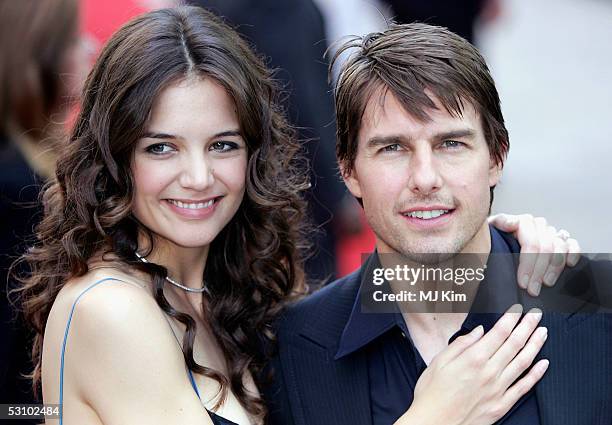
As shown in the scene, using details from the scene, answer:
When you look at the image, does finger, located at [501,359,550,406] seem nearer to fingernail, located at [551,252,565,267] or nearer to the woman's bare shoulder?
fingernail, located at [551,252,565,267]

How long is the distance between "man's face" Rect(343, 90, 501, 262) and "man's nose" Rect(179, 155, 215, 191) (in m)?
0.49

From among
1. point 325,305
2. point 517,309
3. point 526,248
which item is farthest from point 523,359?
point 325,305

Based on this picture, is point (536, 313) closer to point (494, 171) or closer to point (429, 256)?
point (429, 256)

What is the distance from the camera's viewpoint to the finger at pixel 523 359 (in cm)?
309

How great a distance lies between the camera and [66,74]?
3.62m

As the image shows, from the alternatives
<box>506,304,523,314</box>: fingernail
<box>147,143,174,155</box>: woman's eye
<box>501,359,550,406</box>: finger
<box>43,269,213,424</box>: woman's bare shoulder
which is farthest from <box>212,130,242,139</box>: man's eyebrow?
<box>501,359,550,406</box>: finger

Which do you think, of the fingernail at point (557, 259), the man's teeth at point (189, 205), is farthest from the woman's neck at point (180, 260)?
the fingernail at point (557, 259)

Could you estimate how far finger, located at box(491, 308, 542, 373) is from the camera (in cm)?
311

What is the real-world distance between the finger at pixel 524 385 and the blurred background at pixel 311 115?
54.5 inches

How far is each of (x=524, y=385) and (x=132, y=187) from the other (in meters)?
1.33

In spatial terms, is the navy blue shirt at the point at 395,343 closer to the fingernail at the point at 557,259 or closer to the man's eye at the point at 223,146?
the fingernail at the point at 557,259

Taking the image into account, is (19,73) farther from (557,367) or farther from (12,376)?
(557,367)

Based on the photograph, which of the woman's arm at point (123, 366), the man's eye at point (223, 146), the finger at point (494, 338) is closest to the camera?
the woman's arm at point (123, 366)

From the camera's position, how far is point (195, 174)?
3.23m
